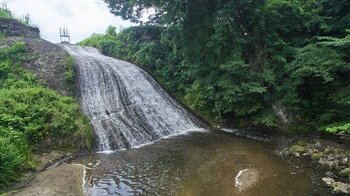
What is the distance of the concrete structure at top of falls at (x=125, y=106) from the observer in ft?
47.9

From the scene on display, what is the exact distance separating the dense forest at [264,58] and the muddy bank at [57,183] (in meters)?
8.36

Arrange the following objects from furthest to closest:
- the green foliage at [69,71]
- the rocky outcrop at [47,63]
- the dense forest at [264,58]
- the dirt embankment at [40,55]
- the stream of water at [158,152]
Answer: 1. the green foliage at [69,71]
2. the dirt embankment at [40,55]
3. the rocky outcrop at [47,63]
4. the dense forest at [264,58]
5. the stream of water at [158,152]

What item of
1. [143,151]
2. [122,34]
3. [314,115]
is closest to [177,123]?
[143,151]

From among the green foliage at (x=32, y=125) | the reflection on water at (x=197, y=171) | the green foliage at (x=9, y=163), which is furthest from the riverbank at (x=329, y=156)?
the green foliage at (x=9, y=163)

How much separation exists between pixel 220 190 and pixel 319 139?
6.93m

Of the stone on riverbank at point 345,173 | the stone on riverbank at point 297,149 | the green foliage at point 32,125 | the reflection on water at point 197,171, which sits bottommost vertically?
the reflection on water at point 197,171

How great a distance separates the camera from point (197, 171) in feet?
34.1

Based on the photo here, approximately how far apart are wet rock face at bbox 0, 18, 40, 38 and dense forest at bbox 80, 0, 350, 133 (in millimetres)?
12492

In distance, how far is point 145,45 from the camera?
75.4 feet

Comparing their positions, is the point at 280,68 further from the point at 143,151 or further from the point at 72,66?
the point at 72,66

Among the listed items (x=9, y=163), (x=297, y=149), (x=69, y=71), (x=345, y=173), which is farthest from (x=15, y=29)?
(x=345, y=173)

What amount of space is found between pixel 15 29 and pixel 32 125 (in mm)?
14072

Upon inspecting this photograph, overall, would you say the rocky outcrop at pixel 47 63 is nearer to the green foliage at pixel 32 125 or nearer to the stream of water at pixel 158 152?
the stream of water at pixel 158 152

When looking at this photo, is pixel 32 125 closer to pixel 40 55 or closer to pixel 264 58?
pixel 40 55
